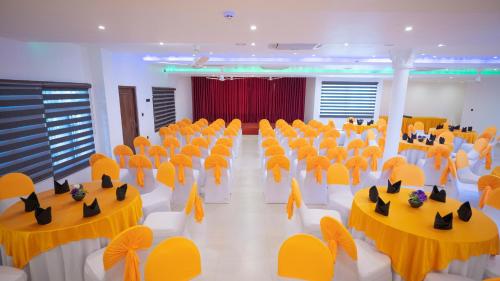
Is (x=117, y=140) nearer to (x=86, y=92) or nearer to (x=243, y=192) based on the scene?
(x=86, y=92)

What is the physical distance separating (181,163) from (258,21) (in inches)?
128

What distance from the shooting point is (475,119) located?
48.1 feet

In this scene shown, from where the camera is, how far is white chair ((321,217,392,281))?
283cm

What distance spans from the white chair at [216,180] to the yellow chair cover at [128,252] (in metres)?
2.92

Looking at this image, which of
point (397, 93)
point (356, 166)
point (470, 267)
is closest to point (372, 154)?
point (356, 166)

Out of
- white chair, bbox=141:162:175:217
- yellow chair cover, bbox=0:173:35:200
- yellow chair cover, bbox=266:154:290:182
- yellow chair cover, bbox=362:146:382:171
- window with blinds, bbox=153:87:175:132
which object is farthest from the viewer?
window with blinds, bbox=153:87:175:132

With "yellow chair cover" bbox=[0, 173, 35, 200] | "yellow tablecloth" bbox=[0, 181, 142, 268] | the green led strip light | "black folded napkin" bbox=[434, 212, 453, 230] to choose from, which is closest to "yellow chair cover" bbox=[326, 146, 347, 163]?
"black folded napkin" bbox=[434, 212, 453, 230]

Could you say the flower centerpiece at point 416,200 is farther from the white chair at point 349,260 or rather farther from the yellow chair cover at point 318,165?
the yellow chair cover at point 318,165

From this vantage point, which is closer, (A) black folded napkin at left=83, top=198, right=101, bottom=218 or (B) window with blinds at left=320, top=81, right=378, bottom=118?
(A) black folded napkin at left=83, top=198, right=101, bottom=218

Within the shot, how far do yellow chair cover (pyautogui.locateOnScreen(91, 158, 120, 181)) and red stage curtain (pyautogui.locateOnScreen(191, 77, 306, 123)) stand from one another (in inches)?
537

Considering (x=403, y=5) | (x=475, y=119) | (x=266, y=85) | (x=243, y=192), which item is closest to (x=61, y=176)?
(x=243, y=192)

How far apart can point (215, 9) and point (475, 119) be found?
17.6 m

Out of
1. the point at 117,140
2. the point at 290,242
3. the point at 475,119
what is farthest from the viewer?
the point at 475,119

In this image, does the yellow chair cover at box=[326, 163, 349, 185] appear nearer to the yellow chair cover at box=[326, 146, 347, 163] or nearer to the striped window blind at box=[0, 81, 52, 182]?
the yellow chair cover at box=[326, 146, 347, 163]
